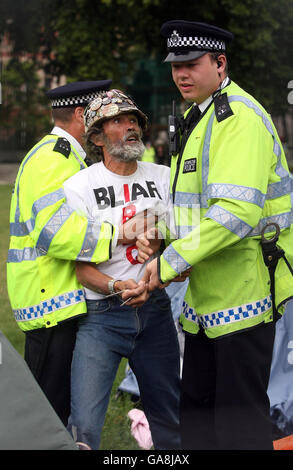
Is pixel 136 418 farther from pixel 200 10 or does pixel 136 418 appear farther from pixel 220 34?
pixel 200 10

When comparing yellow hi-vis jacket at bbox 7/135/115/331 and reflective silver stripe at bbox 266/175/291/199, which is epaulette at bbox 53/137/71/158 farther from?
reflective silver stripe at bbox 266/175/291/199

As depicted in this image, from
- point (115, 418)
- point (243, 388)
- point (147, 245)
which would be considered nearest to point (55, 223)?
point (147, 245)

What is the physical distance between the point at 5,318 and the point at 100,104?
9.36 feet

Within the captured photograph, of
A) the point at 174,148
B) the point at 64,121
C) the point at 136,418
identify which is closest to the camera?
the point at 174,148

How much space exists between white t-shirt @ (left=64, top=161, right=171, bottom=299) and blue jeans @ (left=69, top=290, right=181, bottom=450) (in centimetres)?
14

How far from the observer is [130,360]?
3.00 m

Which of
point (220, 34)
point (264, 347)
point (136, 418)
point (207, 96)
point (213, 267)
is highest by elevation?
point (220, 34)

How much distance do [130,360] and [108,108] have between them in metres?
1.06

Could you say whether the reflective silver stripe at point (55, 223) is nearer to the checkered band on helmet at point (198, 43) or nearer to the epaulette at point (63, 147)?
the epaulette at point (63, 147)

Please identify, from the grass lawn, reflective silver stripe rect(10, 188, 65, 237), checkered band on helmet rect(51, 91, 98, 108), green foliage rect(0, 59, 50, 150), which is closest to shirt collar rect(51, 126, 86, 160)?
checkered band on helmet rect(51, 91, 98, 108)

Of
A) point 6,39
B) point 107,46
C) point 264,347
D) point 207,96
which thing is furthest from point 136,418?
point 6,39

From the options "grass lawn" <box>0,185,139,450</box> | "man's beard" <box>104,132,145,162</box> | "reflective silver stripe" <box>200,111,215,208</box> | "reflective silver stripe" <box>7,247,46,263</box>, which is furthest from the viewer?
"grass lawn" <box>0,185,139,450</box>

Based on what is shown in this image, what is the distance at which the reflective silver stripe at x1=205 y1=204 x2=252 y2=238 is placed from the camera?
252 cm

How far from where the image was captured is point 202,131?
2705mm
